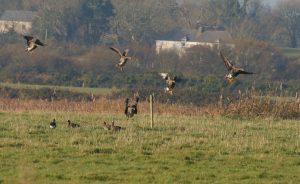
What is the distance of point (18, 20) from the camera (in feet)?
348

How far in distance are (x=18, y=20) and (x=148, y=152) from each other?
88.7 meters

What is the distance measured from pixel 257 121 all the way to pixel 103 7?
64.5 m

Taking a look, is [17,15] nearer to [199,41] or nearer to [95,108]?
[199,41]

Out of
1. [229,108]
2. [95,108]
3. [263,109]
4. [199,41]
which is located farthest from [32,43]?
[199,41]

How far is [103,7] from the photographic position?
92.6 m

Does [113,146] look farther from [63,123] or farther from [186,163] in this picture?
[63,123]

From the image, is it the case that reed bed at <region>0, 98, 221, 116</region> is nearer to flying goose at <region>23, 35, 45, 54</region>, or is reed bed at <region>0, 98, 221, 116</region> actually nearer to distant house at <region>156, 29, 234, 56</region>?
flying goose at <region>23, 35, 45, 54</region>

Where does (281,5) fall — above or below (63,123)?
above

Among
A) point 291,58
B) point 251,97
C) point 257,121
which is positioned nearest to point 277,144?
point 257,121

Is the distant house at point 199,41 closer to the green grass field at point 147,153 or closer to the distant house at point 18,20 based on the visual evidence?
the distant house at point 18,20

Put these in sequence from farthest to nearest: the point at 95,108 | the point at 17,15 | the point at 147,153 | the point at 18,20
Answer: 1. the point at 17,15
2. the point at 18,20
3. the point at 95,108
4. the point at 147,153

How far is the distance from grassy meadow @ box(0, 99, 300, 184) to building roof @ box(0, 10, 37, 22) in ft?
263

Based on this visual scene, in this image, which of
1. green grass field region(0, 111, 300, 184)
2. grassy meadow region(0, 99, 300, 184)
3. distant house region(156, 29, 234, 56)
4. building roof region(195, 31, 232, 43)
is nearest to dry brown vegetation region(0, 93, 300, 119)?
grassy meadow region(0, 99, 300, 184)

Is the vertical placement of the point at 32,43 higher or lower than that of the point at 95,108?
higher
